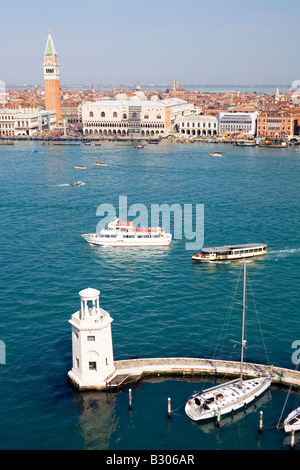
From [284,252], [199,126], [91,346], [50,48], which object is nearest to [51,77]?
[50,48]

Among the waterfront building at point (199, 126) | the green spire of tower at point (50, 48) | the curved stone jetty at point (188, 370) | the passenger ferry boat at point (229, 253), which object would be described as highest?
the green spire of tower at point (50, 48)

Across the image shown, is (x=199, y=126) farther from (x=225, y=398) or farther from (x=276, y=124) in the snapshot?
(x=225, y=398)

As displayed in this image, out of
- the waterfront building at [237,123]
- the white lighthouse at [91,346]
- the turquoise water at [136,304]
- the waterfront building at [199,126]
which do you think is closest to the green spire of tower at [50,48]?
the waterfront building at [199,126]

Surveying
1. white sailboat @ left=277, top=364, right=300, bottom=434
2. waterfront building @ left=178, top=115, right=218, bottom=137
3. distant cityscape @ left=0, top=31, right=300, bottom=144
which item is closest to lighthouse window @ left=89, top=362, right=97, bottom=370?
white sailboat @ left=277, top=364, right=300, bottom=434

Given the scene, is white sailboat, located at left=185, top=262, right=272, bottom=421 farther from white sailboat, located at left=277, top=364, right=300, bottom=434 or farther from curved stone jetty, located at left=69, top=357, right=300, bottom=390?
white sailboat, located at left=277, top=364, right=300, bottom=434

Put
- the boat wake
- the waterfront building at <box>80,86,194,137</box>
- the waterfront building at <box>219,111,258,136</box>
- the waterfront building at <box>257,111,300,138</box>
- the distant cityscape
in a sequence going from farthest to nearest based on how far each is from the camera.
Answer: the waterfront building at <box>80,86,194,137</box>
the waterfront building at <box>219,111,258,136</box>
the distant cityscape
the waterfront building at <box>257,111,300,138</box>
the boat wake

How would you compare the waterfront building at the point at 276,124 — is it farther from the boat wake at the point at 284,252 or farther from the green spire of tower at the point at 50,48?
the boat wake at the point at 284,252
